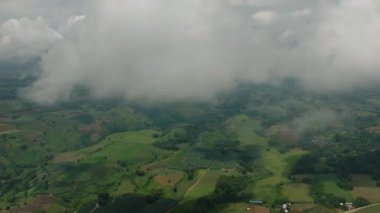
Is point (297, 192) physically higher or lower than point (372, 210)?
higher

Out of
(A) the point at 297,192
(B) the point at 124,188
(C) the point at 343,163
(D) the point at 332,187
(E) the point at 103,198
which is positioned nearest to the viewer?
(A) the point at 297,192

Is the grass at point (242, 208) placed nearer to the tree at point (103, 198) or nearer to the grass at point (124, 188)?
the grass at point (124, 188)

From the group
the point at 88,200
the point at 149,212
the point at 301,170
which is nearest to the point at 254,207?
the point at 149,212

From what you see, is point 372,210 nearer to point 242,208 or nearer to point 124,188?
point 242,208

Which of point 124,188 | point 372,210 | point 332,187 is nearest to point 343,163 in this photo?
point 332,187

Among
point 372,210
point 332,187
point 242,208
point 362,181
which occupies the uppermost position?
point 332,187

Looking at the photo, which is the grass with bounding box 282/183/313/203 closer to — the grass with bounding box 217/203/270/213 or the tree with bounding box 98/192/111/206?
the grass with bounding box 217/203/270/213

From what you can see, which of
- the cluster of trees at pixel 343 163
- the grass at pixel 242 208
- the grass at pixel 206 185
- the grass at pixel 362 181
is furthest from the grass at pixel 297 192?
the grass at pixel 206 185

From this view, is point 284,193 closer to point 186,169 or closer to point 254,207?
point 254,207

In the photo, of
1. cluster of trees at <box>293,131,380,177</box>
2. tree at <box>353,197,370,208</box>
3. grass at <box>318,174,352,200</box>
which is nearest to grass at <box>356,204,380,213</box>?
tree at <box>353,197,370,208</box>
